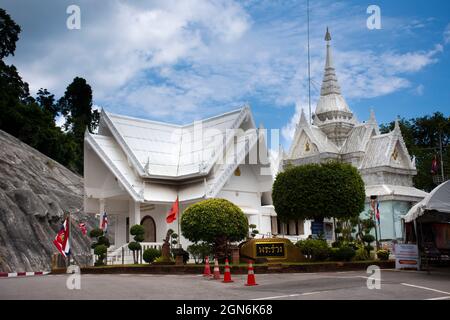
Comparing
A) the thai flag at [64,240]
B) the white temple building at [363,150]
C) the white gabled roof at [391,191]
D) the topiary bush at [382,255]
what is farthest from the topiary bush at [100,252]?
the white gabled roof at [391,191]

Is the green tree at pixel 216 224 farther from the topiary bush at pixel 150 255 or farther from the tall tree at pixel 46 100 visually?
the tall tree at pixel 46 100

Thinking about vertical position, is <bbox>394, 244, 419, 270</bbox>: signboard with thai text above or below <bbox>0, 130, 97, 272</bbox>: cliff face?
below

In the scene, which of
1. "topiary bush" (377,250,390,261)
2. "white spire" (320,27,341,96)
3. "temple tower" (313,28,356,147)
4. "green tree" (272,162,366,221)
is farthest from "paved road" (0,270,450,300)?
"white spire" (320,27,341,96)

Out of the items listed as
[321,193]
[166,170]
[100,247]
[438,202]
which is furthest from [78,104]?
[438,202]

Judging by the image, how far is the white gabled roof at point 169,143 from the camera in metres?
35.4

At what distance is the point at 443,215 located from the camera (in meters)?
24.1

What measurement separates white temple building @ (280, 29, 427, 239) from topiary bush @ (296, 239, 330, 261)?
19566 mm

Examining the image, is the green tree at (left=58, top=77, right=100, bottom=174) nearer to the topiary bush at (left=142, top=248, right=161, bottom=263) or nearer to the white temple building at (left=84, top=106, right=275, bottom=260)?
the white temple building at (left=84, top=106, right=275, bottom=260)

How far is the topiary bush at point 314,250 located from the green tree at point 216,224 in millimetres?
2803

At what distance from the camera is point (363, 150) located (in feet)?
176

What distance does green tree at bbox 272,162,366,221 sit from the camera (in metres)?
29.7

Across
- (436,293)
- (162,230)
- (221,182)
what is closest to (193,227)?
(221,182)

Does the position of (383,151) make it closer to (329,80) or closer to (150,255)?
(329,80)
